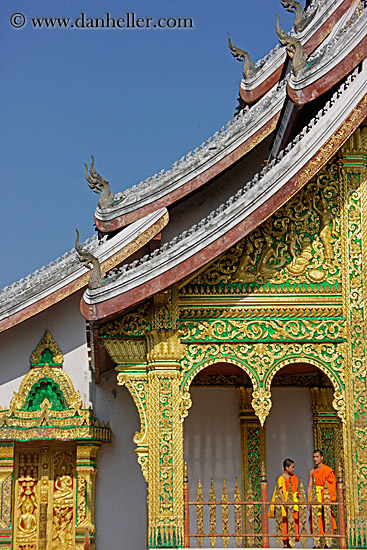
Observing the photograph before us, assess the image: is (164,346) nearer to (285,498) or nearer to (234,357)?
(234,357)

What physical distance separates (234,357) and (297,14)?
4090 mm

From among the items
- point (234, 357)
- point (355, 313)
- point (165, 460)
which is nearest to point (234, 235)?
point (234, 357)

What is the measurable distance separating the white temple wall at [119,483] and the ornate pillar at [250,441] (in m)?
1.44

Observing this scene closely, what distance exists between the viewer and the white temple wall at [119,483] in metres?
12.9

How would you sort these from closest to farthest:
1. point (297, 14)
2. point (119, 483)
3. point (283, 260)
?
point (283, 260), point (297, 14), point (119, 483)

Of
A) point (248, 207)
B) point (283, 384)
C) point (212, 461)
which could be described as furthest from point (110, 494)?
point (248, 207)

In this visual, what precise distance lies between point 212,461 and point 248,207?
4.07 metres

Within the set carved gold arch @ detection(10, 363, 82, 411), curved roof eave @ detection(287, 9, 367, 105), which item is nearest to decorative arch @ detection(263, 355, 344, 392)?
curved roof eave @ detection(287, 9, 367, 105)

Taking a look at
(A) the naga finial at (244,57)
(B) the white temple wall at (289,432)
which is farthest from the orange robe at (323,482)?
(A) the naga finial at (244,57)

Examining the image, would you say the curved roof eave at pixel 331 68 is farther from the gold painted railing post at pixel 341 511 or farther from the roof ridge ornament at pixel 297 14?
the gold painted railing post at pixel 341 511

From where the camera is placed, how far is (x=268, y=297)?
10508mm

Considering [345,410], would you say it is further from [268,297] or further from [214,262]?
[214,262]

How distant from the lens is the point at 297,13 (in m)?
11.4

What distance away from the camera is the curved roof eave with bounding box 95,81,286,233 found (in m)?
13.4
